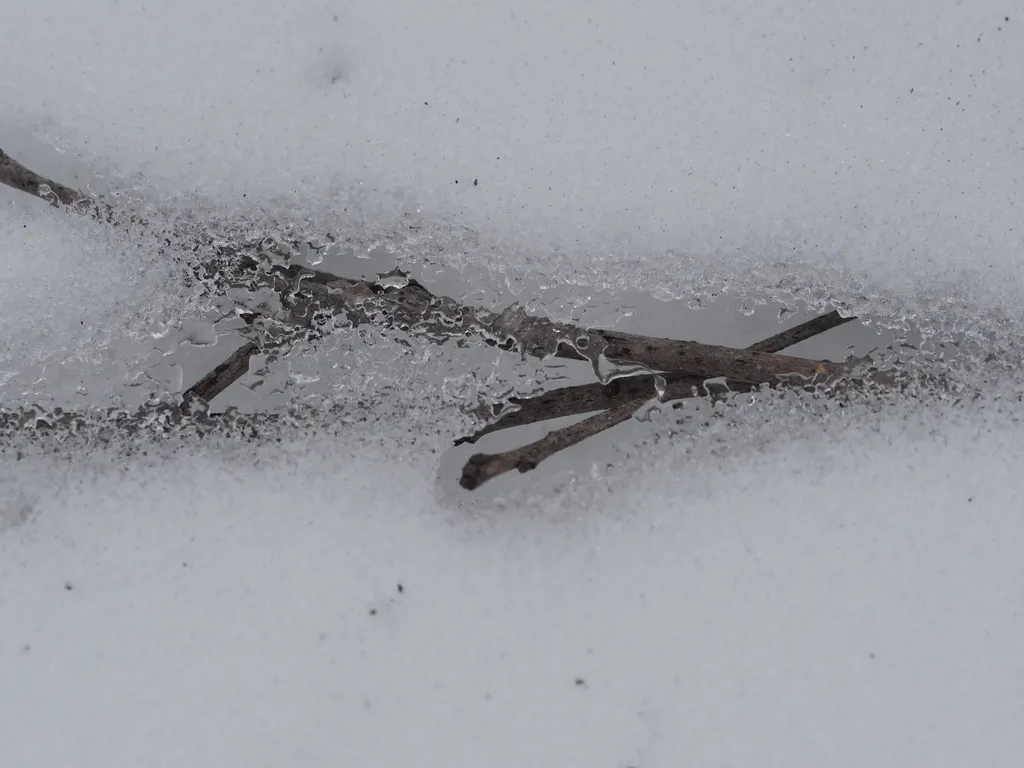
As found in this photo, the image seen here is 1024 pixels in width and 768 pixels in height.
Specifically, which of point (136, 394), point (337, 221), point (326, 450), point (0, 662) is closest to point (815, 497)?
point (326, 450)

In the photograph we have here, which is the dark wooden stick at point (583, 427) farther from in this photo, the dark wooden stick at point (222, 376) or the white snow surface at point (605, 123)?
the dark wooden stick at point (222, 376)

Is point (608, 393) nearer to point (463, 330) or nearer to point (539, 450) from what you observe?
point (539, 450)

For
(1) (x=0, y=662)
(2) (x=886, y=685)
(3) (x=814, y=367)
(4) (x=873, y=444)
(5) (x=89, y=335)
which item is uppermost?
(3) (x=814, y=367)

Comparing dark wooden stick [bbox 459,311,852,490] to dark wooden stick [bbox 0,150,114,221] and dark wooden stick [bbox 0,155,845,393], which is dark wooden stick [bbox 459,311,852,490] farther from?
dark wooden stick [bbox 0,150,114,221]

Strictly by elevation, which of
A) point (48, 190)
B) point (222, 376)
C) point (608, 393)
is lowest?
point (222, 376)

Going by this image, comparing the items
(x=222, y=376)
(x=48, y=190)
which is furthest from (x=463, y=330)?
(x=48, y=190)

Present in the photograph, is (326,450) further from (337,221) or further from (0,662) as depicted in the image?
(0,662)

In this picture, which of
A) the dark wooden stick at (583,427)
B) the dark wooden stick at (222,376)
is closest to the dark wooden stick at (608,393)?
the dark wooden stick at (583,427)
